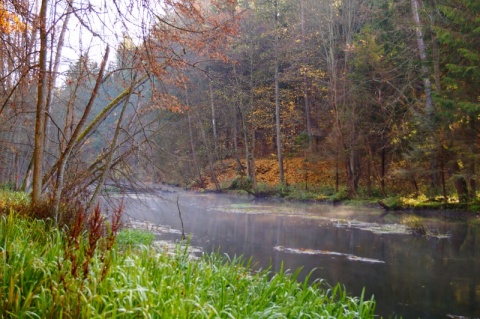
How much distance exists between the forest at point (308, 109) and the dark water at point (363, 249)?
183 cm

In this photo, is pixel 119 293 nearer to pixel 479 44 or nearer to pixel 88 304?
pixel 88 304

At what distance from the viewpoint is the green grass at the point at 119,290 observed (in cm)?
265


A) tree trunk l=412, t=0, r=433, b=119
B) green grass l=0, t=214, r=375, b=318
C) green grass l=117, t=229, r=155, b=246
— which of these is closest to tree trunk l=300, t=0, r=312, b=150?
tree trunk l=412, t=0, r=433, b=119

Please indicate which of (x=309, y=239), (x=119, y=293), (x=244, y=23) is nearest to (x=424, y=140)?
(x=309, y=239)

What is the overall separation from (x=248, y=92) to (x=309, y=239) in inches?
672

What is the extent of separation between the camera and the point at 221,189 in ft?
89.7

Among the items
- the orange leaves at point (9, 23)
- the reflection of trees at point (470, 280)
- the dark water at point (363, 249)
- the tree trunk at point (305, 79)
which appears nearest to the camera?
the orange leaves at point (9, 23)

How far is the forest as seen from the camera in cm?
877

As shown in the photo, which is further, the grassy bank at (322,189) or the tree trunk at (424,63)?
the grassy bank at (322,189)

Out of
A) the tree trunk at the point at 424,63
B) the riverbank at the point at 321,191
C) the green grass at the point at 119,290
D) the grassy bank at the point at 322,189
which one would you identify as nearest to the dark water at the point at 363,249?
the green grass at the point at 119,290

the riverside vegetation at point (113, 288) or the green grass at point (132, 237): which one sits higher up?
the riverside vegetation at point (113, 288)

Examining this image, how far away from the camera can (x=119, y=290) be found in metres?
2.81

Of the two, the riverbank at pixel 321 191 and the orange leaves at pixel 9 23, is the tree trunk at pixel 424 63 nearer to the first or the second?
the riverbank at pixel 321 191

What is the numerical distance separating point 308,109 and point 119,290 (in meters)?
25.1
